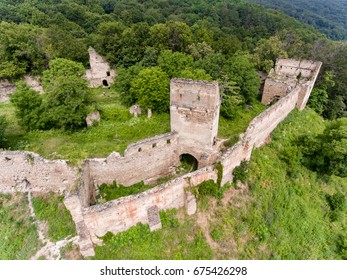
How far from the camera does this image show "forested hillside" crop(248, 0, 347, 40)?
116 metres

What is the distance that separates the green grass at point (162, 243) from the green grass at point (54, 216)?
2246 millimetres

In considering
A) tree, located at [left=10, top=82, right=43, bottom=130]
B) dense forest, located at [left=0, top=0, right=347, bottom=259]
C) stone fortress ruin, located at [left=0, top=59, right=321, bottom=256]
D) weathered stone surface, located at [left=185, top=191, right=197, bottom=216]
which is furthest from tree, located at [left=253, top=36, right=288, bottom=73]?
tree, located at [left=10, top=82, right=43, bottom=130]

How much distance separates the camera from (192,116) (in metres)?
15.2

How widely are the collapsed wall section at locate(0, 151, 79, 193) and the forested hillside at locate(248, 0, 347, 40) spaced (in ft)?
433

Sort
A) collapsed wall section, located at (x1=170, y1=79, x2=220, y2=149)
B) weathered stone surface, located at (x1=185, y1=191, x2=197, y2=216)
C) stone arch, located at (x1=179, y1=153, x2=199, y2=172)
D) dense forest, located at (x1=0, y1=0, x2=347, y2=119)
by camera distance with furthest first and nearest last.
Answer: dense forest, located at (x1=0, y1=0, x2=347, y2=119), stone arch, located at (x1=179, y1=153, x2=199, y2=172), collapsed wall section, located at (x1=170, y1=79, x2=220, y2=149), weathered stone surface, located at (x1=185, y1=191, x2=197, y2=216)

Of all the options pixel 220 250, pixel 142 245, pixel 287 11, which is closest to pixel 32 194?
pixel 142 245

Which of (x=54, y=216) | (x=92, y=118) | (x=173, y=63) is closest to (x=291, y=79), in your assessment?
(x=173, y=63)

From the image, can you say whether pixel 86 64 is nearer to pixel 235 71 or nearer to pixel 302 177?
pixel 235 71

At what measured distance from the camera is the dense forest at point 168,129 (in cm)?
1320

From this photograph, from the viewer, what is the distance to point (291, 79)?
81.6 feet

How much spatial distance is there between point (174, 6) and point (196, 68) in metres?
53.7

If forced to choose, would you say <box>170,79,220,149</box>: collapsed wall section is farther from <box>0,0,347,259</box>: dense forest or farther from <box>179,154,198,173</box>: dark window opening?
<box>0,0,347,259</box>: dense forest

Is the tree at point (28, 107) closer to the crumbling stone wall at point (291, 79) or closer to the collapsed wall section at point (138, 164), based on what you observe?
the collapsed wall section at point (138, 164)

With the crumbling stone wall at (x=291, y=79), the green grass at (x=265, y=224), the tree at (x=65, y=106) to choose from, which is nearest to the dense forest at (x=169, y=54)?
the crumbling stone wall at (x=291, y=79)
